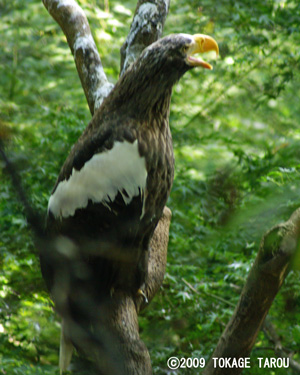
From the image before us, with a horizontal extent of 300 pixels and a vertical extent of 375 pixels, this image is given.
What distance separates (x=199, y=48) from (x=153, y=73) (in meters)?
0.29

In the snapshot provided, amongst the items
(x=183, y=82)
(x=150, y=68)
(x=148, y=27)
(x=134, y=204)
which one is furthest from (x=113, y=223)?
(x=183, y=82)

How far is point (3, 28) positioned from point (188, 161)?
2715 mm

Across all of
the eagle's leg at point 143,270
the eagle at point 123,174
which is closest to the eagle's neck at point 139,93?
the eagle at point 123,174

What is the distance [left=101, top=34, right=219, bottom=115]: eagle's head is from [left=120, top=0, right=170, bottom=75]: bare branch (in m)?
0.54

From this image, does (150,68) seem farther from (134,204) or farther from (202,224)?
(202,224)

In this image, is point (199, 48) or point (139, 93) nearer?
point (139, 93)

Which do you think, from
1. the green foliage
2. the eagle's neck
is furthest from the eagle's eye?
the green foliage

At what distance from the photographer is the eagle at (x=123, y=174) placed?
207 cm

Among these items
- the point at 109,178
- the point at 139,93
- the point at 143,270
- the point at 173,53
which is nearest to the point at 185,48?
the point at 173,53

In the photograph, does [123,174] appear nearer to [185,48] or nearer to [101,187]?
[101,187]

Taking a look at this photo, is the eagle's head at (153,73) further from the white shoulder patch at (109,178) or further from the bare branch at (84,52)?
the bare branch at (84,52)

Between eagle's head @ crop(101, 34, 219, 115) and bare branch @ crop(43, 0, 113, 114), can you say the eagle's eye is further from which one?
bare branch @ crop(43, 0, 113, 114)

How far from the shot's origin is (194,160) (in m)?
3.46

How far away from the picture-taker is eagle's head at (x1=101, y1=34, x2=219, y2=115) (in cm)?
216
